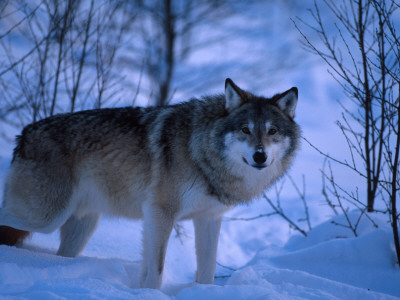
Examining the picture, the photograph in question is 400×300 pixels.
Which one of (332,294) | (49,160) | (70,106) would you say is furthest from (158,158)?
(70,106)

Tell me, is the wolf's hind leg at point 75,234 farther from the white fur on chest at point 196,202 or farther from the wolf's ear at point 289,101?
the wolf's ear at point 289,101

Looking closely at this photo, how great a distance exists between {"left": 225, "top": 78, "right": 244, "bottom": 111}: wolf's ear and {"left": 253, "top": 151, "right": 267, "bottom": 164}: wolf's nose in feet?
2.18

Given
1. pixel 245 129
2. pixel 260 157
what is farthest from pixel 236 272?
pixel 245 129

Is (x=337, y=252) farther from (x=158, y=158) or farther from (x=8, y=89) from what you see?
(x=8, y=89)

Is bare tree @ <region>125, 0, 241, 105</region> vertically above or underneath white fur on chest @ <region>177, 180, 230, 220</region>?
above

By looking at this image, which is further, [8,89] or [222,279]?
[8,89]

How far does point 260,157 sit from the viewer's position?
9.26 ft

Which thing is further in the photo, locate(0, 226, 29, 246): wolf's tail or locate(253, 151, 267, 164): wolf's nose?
locate(0, 226, 29, 246): wolf's tail

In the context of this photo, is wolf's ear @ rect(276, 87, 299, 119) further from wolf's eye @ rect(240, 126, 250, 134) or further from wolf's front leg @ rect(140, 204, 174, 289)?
wolf's front leg @ rect(140, 204, 174, 289)

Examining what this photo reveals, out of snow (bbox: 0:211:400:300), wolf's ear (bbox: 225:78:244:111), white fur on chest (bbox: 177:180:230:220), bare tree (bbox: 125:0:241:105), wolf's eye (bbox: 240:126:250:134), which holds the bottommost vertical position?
snow (bbox: 0:211:400:300)

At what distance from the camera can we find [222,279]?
172 inches

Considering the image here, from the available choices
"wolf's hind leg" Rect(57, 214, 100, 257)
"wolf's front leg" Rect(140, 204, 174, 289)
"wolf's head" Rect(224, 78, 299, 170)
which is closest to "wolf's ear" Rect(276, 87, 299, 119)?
"wolf's head" Rect(224, 78, 299, 170)

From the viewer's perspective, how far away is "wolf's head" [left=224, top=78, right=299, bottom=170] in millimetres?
2922

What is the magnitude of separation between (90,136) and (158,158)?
785 mm
